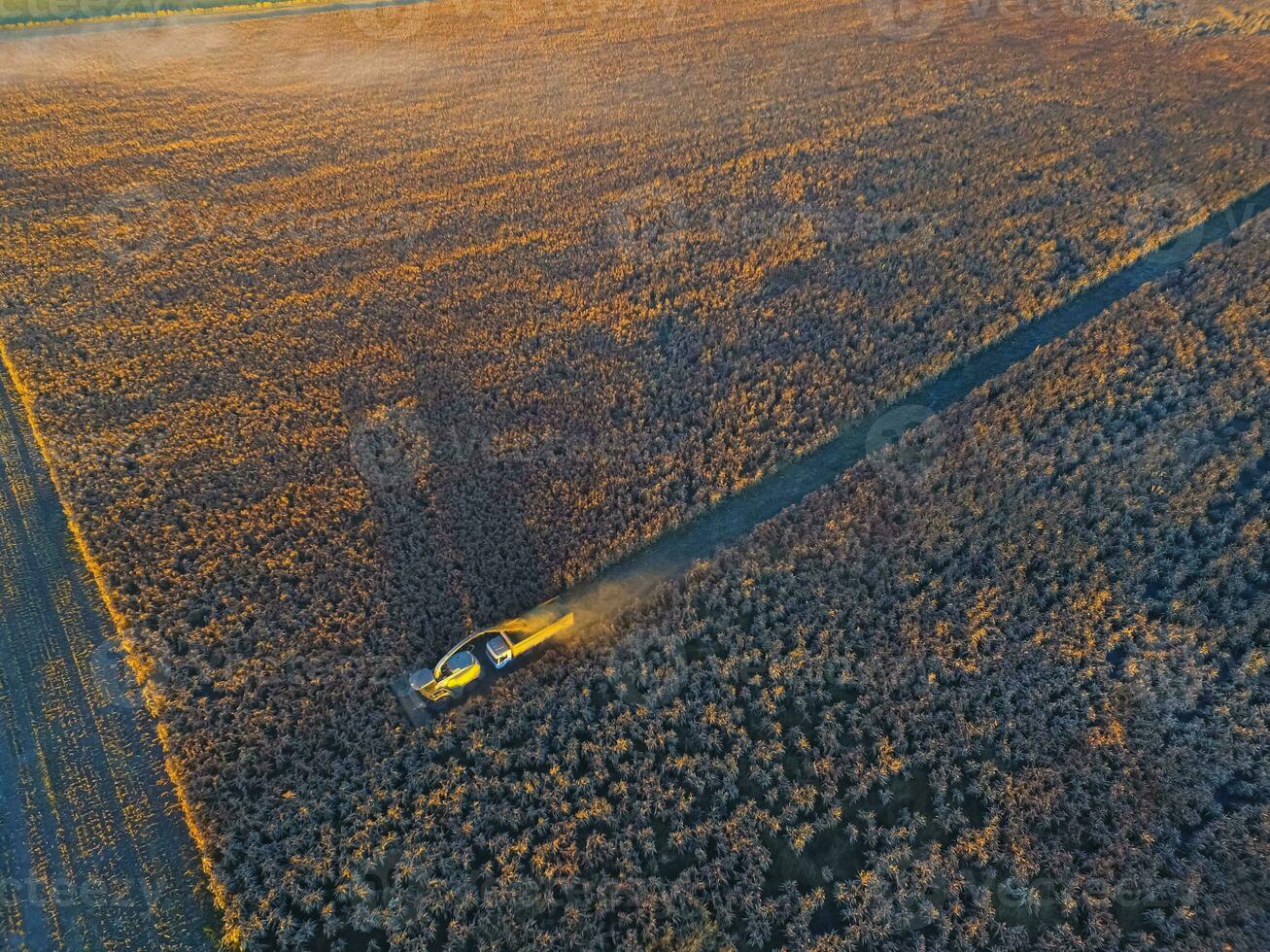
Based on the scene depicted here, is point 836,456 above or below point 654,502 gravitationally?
below

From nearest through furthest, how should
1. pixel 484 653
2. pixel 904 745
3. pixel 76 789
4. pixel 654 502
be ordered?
pixel 76 789 → pixel 904 745 → pixel 484 653 → pixel 654 502

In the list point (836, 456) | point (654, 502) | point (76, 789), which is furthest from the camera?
point (836, 456)

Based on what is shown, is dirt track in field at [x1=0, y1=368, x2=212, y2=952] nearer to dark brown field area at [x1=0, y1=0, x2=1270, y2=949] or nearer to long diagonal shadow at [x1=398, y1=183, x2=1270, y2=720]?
dark brown field area at [x1=0, y1=0, x2=1270, y2=949]

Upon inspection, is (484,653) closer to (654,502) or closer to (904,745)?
(654,502)

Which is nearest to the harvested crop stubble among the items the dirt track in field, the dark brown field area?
the dark brown field area

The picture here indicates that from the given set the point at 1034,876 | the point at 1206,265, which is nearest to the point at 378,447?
the point at 1034,876

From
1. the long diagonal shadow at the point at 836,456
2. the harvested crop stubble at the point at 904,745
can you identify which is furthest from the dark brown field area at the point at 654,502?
the long diagonal shadow at the point at 836,456

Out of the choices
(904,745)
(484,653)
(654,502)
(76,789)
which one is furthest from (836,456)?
(76,789)
